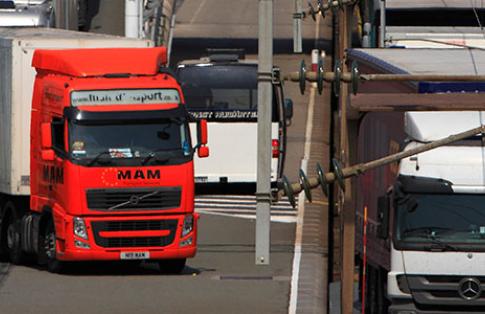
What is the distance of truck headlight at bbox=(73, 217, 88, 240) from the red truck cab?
16mm

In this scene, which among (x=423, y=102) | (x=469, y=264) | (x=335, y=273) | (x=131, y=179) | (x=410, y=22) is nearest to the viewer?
(x=423, y=102)

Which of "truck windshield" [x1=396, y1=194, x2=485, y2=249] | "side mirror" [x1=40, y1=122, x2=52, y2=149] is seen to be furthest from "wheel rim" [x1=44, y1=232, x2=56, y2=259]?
"truck windshield" [x1=396, y1=194, x2=485, y2=249]

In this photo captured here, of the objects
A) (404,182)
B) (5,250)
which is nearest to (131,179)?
(5,250)

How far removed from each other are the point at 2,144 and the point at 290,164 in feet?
56.9

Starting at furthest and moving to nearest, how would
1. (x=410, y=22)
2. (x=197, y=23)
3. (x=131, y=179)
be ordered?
(x=197, y=23) < (x=410, y=22) < (x=131, y=179)

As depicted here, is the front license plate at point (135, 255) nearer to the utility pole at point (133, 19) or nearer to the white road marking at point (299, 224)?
the white road marking at point (299, 224)

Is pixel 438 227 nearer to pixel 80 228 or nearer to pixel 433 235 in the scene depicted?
pixel 433 235

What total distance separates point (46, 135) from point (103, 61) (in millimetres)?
1726

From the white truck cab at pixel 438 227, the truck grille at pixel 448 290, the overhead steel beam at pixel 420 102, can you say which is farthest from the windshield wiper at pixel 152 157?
the overhead steel beam at pixel 420 102

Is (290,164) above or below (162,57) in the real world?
below

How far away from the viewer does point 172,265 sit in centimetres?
2992

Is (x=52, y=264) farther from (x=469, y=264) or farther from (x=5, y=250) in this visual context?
(x=469, y=264)

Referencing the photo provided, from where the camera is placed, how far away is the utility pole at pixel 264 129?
14.1 meters

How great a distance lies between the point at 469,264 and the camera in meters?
23.1
